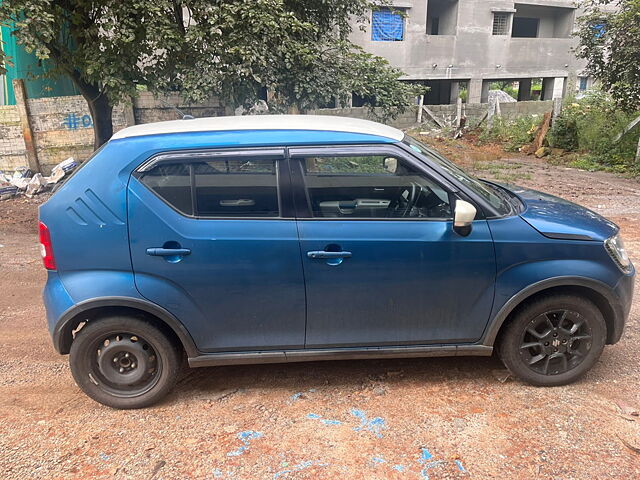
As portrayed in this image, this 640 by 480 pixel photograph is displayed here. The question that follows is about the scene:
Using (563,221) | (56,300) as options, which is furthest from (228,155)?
(563,221)

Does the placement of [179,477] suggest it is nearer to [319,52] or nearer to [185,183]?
[185,183]

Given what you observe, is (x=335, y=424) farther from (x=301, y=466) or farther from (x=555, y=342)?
(x=555, y=342)

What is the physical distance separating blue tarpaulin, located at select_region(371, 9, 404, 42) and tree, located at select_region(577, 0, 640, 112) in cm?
1152

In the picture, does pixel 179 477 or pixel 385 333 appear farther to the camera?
pixel 385 333

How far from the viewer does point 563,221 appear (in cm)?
319

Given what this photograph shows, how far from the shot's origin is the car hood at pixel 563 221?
121 inches

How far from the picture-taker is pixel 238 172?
301cm

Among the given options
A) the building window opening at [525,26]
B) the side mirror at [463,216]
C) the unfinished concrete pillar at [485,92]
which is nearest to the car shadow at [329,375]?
the side mirror at [463,216]

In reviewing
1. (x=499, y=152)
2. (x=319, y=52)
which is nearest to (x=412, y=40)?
(x=499, y=152)

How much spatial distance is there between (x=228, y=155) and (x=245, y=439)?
167 cm

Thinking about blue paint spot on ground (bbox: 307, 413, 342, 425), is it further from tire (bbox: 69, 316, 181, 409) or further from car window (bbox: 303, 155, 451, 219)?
car window (bbox: 303, 155, 451, 219)

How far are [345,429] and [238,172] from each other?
166cm

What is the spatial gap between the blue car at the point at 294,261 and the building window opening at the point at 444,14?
23419mm

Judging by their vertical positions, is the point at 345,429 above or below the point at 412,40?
below
